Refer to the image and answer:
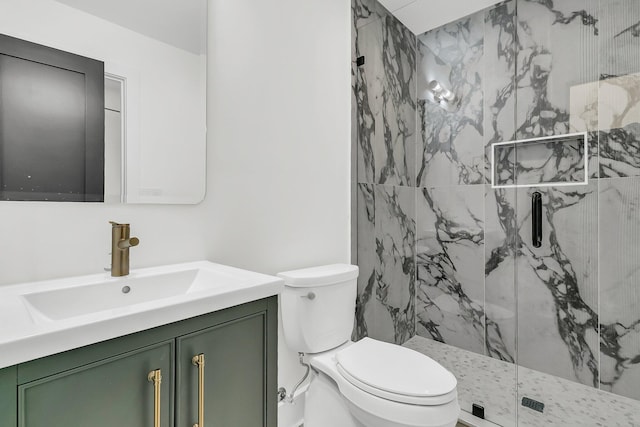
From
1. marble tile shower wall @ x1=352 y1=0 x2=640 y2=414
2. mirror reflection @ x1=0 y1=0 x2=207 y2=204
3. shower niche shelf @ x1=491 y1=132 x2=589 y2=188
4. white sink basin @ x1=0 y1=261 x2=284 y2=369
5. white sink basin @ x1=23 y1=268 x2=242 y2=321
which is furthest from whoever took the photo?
shower niche shelf @ x1=491 y1=132 x2=589 y2=188

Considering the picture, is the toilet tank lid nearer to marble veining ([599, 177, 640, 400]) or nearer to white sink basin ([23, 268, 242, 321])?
white sink basin ([23, 268, 242, 321])

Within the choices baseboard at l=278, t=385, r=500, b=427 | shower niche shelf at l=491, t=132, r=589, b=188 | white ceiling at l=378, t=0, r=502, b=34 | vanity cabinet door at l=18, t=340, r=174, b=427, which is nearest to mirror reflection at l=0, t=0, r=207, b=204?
vanity cabinet door at l=18, t=340, r=174, b=427

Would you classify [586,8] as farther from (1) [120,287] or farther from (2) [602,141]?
(1) [120,287]

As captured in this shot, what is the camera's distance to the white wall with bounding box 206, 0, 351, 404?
1444mm

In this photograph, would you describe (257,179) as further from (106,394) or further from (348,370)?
(106,394)

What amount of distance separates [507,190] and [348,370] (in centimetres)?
151

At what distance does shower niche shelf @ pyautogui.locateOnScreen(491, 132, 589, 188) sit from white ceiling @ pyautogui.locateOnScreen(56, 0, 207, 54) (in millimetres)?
1798

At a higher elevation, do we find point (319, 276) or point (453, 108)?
point (453, 108)

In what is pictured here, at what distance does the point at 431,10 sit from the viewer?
2203 mm

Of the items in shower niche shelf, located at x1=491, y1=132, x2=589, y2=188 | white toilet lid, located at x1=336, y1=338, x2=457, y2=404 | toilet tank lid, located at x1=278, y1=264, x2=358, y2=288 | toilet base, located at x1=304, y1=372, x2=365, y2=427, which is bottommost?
toilet base, located at x1=304, y1=372, x2=365, y2=427

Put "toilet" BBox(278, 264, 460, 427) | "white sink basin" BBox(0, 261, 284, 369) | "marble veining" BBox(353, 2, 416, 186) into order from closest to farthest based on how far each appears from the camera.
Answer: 1. "white sink basin" BBox(0, 261, 284, 369)
2. "toilet" BBox(278, 264, 460, 427)
3. "marble veining" BBox(353, 2, 416, 186)

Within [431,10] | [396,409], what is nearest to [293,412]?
[396,409]

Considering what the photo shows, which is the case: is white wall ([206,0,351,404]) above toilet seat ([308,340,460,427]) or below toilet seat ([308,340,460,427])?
above

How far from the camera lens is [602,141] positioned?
176 cm
